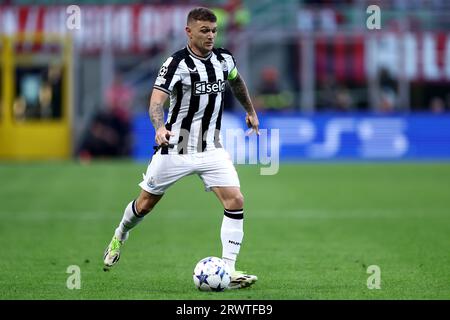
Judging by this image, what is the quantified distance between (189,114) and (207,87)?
0.28 meters

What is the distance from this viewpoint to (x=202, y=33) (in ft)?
28.6

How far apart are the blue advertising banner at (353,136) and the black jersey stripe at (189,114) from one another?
56.4ft

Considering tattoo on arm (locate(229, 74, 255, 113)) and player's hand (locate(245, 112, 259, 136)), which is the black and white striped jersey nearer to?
tattoo on arm (locate(229, 74, 255, 113))

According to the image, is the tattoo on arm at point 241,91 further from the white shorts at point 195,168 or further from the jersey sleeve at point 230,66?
the white shorts at point 195,168

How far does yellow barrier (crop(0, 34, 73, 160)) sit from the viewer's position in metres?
27.1

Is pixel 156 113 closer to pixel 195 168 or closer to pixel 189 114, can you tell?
pixel 189 114

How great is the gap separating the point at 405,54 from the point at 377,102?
1.50 m

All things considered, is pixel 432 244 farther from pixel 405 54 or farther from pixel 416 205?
pixel 405 54

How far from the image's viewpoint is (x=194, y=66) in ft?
28.8

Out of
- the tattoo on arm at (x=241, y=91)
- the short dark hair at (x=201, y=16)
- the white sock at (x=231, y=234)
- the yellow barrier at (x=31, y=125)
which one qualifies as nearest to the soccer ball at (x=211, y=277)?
the white sock at (x=231, y=234)

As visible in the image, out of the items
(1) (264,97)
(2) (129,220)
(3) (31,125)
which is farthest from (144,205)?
(3) (31,125)
